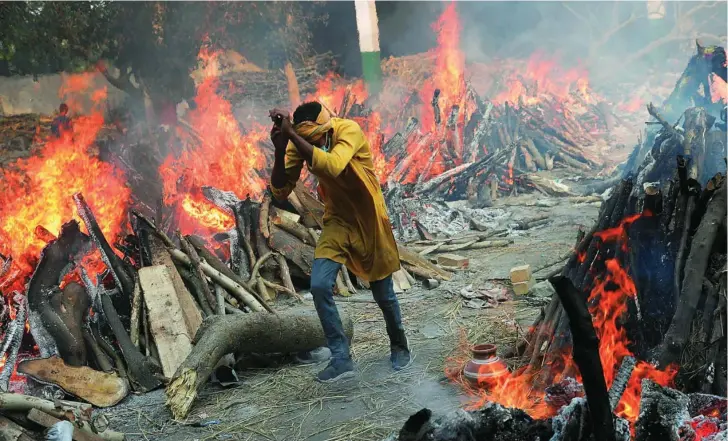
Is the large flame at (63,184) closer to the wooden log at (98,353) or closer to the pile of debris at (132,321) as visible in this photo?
the pile of debris at (132,321)

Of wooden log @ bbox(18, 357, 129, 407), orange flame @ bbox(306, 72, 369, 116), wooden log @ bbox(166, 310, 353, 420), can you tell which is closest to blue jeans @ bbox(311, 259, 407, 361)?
wooden log @ bbox(166, 310, 353, 420)

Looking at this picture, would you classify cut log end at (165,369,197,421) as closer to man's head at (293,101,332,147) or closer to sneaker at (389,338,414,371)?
sneaker at (389,338,414,371)

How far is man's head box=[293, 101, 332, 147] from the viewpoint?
4.78 metres

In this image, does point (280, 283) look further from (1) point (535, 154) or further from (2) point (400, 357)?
(1) point (535, 154)

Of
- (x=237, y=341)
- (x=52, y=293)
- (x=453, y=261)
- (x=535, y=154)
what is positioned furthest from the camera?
(x=535, y=154)

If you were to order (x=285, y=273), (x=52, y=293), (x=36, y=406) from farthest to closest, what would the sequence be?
(x=285, y=273) → (x=52, y=293) → (x=36, y=406)

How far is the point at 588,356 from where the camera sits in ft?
7.53

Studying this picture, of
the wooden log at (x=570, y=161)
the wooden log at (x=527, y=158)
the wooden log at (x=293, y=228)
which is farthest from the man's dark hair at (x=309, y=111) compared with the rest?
the wooden log at (x=570, y=161)

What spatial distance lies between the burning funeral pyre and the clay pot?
2.2 inches

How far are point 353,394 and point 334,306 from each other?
2.31ft

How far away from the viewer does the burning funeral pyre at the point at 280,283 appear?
2.89 m

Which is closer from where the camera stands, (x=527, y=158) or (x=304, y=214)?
(x=304, y=214)

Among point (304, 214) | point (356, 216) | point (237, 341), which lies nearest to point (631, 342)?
point (356, 216)

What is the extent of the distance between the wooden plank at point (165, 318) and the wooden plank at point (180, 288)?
0.07 metres
